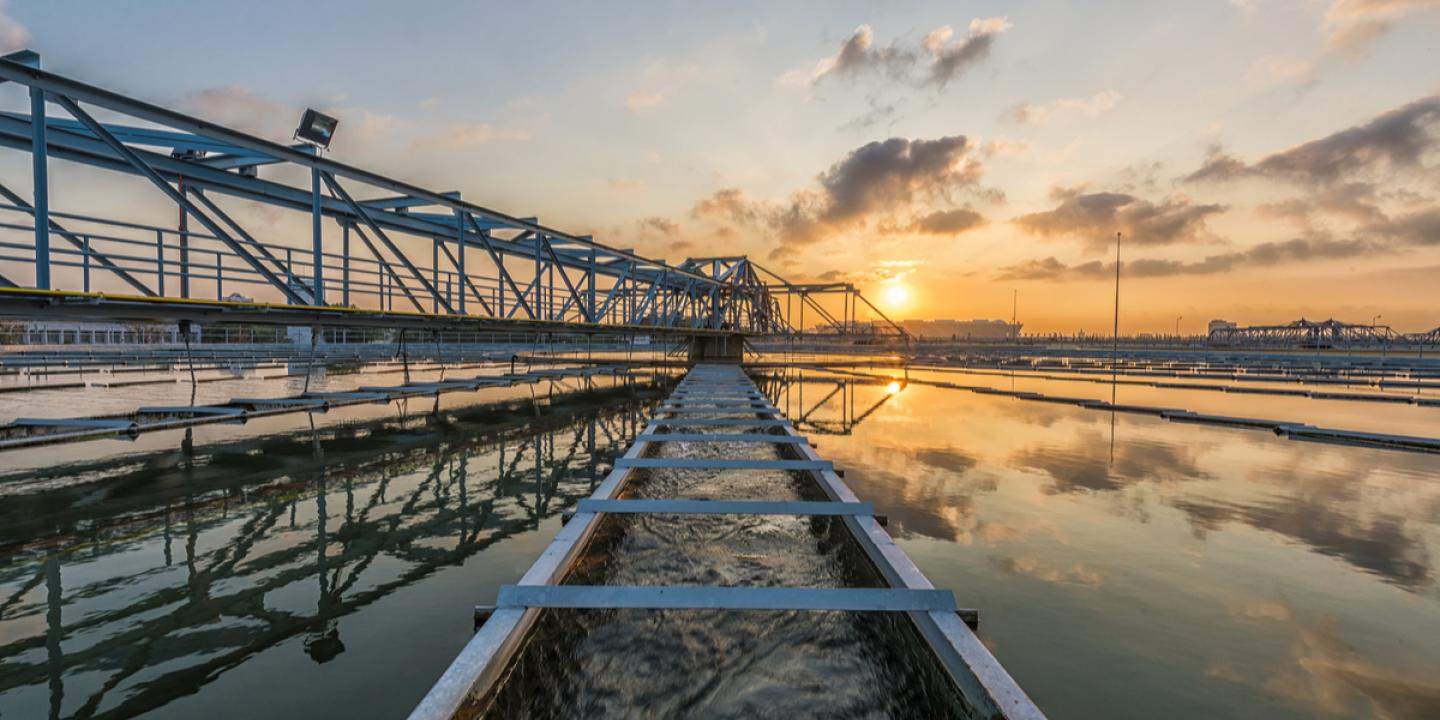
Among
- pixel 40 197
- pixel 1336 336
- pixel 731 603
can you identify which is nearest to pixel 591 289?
pixel 40 197

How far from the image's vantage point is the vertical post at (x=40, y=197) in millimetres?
8070

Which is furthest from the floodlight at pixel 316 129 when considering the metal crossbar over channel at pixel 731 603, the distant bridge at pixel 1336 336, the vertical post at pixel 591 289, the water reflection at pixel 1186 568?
the distant bridge at pixel 1336 336

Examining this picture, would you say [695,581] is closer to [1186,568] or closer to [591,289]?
[1186,568]

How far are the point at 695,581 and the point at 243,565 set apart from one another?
166 inches

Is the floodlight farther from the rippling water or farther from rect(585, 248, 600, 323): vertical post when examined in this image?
the rippling water

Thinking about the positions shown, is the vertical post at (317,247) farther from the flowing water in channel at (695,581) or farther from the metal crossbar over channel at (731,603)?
the metal crossbar over channel at (731,603)

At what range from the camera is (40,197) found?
8094 millimetres

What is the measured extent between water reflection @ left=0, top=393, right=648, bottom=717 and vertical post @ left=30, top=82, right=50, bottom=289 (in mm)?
3011

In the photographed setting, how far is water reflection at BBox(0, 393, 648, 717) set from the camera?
3434 millimetres

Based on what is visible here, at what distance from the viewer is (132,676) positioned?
11.3 ft

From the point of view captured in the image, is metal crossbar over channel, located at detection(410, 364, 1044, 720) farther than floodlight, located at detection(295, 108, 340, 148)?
No

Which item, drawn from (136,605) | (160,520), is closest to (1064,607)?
(136,605)

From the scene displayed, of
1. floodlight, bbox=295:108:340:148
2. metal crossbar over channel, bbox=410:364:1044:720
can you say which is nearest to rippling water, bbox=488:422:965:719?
metal crossbar over channel, bbox=410:364:1044:720

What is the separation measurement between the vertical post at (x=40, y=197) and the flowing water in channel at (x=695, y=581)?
3007 mm
